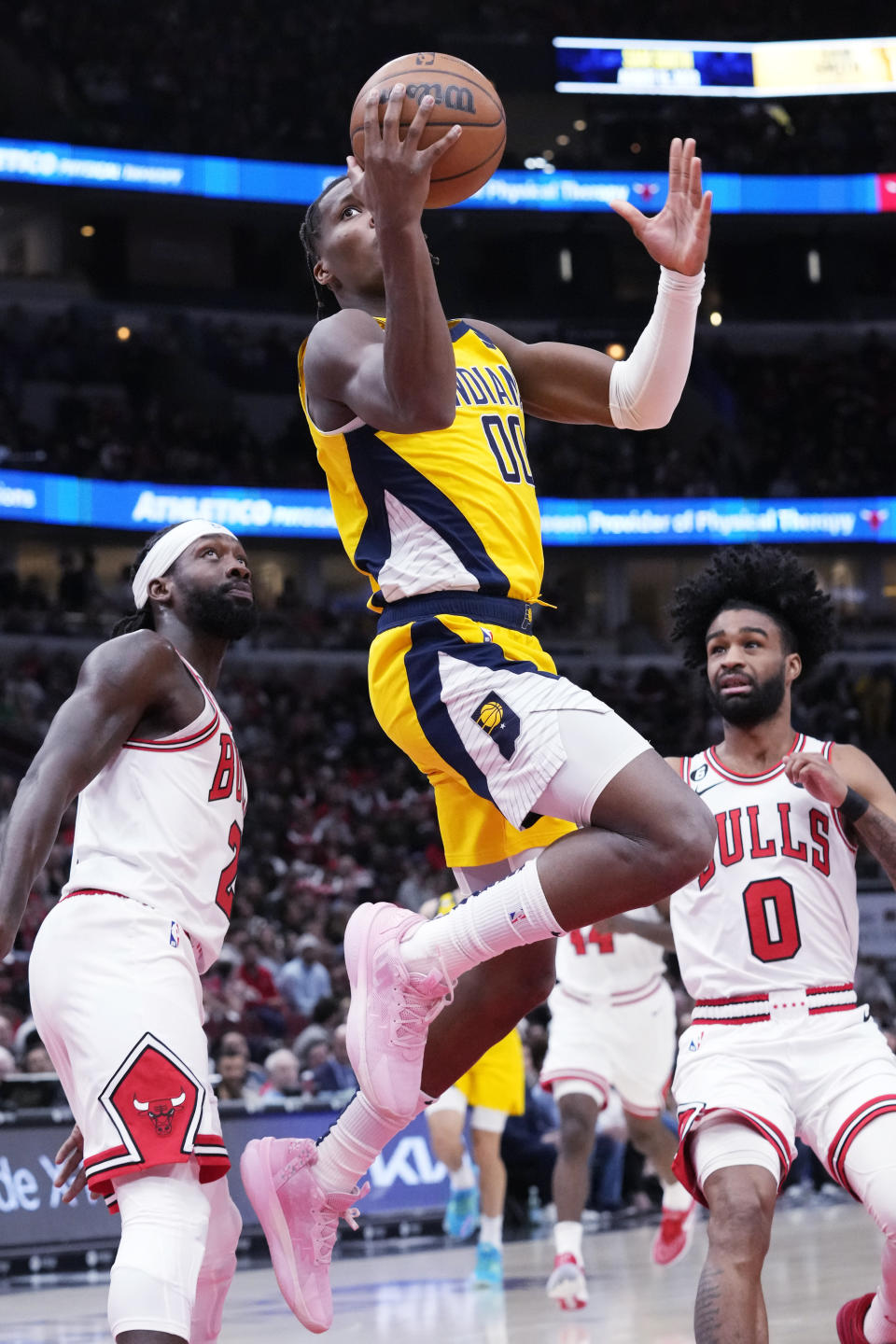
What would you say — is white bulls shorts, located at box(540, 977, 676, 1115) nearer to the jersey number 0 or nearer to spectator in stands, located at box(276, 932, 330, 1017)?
the jersey number 0

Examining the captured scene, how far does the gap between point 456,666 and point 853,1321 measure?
2.55 meters

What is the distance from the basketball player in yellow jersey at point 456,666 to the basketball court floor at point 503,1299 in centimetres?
252

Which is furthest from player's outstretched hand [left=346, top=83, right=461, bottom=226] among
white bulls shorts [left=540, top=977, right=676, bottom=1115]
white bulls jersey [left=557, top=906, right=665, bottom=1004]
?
white bulls jersey [left=557, top=906, right=665, bottom=1004]

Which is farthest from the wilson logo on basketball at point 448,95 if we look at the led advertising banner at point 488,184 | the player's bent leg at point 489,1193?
the led advertising banner at point 488,184

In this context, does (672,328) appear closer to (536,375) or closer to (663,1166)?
(536,375)

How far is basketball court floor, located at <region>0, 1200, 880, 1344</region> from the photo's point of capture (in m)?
6.75

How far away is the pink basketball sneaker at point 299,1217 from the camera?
4.45 meters

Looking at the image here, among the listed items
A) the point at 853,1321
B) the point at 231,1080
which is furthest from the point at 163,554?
the point at 231,1080

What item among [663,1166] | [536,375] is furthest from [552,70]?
[536,375]

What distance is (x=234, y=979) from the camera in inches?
522

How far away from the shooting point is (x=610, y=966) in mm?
9664

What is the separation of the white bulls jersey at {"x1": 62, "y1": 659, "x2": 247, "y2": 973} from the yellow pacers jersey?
644 millimetres

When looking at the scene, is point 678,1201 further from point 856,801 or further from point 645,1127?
point 856,801

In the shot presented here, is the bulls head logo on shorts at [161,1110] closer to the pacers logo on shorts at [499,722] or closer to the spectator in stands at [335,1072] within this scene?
the pacers logo on shorts at [499,722]
